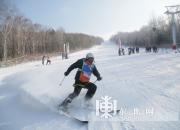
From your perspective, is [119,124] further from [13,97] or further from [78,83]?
[13,97]

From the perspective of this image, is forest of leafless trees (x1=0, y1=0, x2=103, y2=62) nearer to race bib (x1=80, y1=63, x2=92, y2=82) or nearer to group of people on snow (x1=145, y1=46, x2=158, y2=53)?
group of people on snow (x1=145, y1=46, x2=158, y2=53)

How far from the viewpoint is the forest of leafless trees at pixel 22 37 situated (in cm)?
4600

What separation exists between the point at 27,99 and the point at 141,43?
3827 inches

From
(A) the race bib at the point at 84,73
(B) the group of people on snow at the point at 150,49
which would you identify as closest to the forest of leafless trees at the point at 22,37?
(B) the group of people on snow at the point at 150,49

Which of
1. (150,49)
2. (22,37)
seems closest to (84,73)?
(150,49)

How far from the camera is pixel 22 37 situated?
2675 inches

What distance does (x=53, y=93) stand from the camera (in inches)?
383

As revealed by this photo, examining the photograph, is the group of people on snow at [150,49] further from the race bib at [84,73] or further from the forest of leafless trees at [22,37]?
the race bib at [84,73]

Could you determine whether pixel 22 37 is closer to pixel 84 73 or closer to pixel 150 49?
pixel 150 49

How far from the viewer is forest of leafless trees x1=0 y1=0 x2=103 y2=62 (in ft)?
151

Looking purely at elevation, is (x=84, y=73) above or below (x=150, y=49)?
below

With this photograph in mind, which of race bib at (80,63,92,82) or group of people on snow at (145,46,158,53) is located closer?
race bib at (80,63,92,82)

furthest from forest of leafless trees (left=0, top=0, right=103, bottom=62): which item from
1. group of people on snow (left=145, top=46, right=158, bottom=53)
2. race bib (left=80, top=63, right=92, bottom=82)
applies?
race bib (left=80, top=63, right=92, bottom=82)

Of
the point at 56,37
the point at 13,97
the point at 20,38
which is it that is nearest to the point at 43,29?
the point at 56,37
